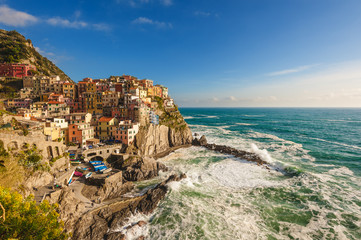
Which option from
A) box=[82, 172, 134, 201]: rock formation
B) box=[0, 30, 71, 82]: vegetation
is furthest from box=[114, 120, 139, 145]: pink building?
box=[0, 30, 71, 82]: vegetation

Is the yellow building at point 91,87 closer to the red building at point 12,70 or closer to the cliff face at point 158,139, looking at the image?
the red building at point 12,70

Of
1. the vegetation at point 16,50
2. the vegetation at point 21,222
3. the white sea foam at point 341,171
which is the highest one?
the vegetation at point 16,50

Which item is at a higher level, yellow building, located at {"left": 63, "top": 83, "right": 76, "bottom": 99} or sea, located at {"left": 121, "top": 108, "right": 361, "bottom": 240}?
yellow building, located at {"left": 63, "top": 83, "right": 76, "bottom": 99}

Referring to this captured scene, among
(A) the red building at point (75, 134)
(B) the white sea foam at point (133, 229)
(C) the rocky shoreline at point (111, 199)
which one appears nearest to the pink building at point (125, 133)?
(C) the rocky shoreline at point (111, 199)

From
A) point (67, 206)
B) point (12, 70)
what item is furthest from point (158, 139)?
point (12, 70)

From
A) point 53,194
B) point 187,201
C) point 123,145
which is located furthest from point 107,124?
point 187,201

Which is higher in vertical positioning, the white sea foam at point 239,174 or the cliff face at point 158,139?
the cliff face at point 158,139

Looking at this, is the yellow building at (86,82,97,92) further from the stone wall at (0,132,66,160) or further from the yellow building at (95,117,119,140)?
the stone wall at (0,132,66,160)
